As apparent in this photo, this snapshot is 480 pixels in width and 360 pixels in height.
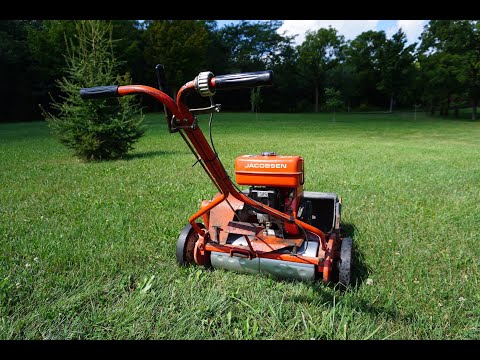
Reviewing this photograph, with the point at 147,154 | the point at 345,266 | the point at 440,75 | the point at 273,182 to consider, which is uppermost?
the point at 440,75

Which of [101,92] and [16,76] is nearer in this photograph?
[101,92]

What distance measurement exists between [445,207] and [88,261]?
462 cm

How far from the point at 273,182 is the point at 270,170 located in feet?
0.37

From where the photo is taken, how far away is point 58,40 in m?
35.8

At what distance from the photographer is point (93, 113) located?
9.02 m

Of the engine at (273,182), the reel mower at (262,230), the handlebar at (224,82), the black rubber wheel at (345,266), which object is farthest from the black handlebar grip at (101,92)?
the black rubber wheel at (345,266)

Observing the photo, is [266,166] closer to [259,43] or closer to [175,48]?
[175,48]

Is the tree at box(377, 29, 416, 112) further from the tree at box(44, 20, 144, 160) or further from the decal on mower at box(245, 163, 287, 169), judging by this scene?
the decal on mower at box(245, 163, 287, 169)

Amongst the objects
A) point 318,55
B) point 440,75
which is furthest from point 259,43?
point 440,75

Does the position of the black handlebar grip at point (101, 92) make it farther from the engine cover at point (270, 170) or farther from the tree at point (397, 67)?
the tree at point (397, 67)

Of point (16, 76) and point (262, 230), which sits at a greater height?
point (16, 76)

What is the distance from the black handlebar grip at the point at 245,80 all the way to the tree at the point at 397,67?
49973 mm
